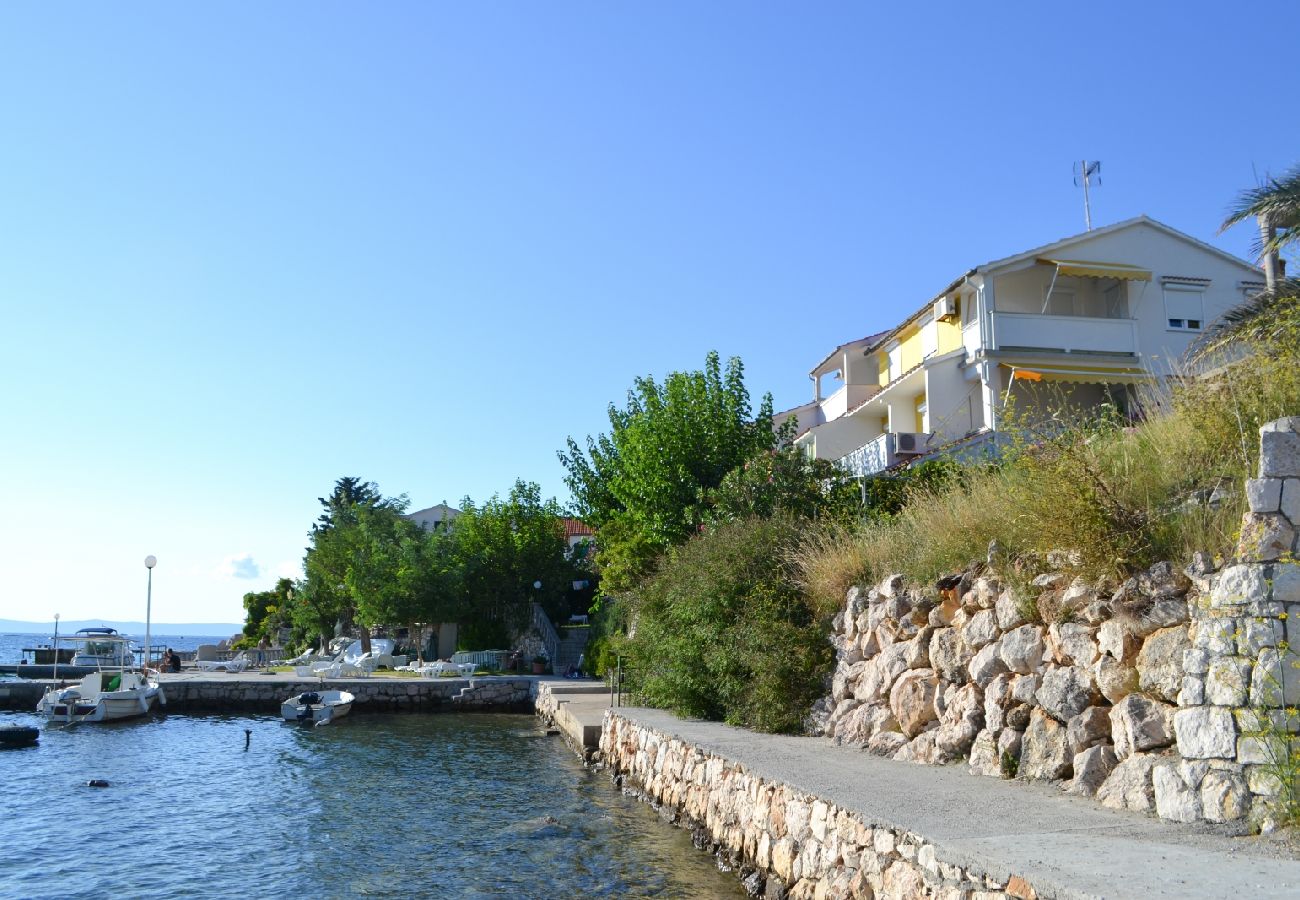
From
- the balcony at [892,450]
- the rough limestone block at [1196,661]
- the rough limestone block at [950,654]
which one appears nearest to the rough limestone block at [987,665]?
the rough limestone block at [950,654]

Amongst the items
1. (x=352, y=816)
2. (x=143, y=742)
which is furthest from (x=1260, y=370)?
(x=143, y=742)

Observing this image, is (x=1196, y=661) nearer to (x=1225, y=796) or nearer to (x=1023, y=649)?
(x=1225, y=796)

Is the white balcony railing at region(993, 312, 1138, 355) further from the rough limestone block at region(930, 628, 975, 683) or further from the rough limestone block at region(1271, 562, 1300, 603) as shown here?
the rough limestone block at region(1271, 562, 1300, 603)

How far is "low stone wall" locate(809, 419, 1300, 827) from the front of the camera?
264 inches

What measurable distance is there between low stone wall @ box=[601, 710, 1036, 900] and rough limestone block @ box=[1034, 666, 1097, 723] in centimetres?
220

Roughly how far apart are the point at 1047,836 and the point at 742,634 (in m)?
7.44

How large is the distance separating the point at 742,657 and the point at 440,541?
24655 mm

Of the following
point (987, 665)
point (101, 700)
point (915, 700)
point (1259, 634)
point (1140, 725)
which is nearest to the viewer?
point (1259, 634)

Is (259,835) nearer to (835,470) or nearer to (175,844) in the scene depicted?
(175,844)

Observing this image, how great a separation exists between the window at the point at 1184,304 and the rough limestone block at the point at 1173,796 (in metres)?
21.5

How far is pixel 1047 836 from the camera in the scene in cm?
664

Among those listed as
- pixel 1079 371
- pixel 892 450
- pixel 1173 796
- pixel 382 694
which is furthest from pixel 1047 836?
pixel 382 694

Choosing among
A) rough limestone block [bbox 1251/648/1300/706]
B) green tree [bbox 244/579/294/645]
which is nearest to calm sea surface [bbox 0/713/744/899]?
rough limestone block [bbox 1251/648/1300/706]

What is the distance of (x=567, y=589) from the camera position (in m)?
37.1
